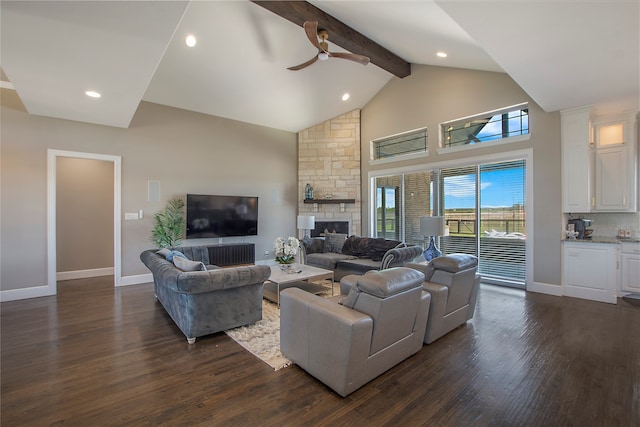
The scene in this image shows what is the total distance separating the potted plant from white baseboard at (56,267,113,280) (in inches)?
68.4

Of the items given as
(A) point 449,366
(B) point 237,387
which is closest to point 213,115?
(B) point 237,387

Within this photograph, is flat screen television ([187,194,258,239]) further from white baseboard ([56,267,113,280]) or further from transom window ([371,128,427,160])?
transom window ([371,128,427,160])

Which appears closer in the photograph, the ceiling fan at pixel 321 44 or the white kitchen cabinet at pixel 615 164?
the ceiling fan at pixel 321 44

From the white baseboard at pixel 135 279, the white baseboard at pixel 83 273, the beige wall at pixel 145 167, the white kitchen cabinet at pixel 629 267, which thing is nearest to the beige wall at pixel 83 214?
the white baseboard at pixel 83 273

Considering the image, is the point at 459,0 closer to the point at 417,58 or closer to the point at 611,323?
the point at 417,58

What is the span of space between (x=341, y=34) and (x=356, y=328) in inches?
190

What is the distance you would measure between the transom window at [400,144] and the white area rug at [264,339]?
508 centimetres

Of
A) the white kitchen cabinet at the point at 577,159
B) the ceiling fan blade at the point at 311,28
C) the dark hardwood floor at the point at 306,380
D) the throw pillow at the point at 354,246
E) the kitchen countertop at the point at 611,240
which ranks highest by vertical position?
the ceiling fan blade at the point at 311,28

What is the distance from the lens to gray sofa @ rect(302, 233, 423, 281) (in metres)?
4.86

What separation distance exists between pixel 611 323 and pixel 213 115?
7.86 metres

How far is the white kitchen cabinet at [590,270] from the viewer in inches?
170

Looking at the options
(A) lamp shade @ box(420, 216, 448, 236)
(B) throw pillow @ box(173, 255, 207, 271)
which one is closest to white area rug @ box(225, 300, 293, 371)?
(B) throw pillow @ box(173, 255, 207, 271)

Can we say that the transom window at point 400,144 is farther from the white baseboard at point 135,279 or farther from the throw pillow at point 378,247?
the white baseboard at point 135,279

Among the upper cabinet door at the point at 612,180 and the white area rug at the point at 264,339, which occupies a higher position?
the upper cabinet door at the point at 612,180
